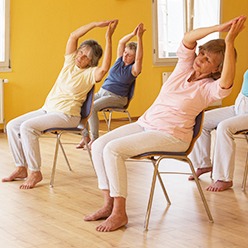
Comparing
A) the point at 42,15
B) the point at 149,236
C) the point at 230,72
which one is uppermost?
the point at 42,15

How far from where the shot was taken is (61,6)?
300 inches

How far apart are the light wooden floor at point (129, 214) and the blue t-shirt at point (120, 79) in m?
1.30

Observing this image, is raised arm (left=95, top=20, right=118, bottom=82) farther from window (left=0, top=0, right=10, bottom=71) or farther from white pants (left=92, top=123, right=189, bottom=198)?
window (left=0, top=0, right=10, bottom=71)

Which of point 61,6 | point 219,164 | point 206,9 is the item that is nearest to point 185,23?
point 206,9

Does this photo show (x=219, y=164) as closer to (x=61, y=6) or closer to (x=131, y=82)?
(x=131, y=82)

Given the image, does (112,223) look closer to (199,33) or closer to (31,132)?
(199,33)

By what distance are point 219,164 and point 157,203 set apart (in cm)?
62

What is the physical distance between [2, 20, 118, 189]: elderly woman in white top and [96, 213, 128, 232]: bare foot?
3.86 feet

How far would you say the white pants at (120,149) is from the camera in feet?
10.8

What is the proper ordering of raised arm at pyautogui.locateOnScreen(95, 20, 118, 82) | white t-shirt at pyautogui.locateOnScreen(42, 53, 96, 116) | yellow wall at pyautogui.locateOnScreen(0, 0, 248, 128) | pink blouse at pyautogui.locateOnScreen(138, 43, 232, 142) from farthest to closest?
yellow wall at pyautogui.locateOnScreen(0, 0, 248, 128) → white t-shirt at pyautogui.locateOnScreen(42, 53, 96, 116) → raised arm at pyautogui.locateOnScreen(95, 20, 118, 82) → pink blouse at pyautogui.locateOnScreen(138, 43, 232, 142)

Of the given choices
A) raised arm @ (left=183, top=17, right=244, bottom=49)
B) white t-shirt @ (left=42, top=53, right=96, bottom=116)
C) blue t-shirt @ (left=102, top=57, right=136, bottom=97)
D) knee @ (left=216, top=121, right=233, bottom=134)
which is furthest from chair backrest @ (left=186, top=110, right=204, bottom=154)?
blue t-shirt @ (left=102, top=57, right=136, bottom=97)

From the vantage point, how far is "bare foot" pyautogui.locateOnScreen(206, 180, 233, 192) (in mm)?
4227

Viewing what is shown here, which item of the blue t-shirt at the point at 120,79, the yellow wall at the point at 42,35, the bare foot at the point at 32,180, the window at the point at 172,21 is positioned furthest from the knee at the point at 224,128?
the window at the point at 172,21

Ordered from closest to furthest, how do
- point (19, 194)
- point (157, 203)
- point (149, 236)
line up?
1. point (149, 236)
2. point (157, 203)
3. point (19, 194)
